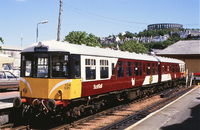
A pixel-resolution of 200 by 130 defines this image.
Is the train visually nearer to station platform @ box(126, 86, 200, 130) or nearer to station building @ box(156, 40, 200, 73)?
station platform @ box(126, 86, 200, 130)

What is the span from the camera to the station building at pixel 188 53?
4178 centimetres

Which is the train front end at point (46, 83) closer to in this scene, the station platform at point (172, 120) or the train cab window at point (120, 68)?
the station platform at point (172, 120)

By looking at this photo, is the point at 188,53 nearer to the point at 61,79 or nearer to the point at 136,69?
the point at 136,69

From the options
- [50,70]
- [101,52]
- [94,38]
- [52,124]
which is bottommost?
[52,124]

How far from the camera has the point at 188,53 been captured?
142ft

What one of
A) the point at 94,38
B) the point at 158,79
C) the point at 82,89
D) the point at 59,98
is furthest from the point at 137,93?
the point at 94,38

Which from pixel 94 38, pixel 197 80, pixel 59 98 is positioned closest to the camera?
pixel 59 98

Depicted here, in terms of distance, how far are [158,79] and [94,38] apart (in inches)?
1173

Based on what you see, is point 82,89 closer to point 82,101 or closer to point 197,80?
point 82,101

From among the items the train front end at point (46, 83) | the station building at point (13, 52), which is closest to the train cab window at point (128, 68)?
the train front end at point (46, 83)

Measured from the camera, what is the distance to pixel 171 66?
24.3 meters

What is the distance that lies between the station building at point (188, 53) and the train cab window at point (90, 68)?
34.9 metres

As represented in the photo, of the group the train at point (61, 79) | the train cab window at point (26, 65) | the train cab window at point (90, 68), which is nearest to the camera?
the train at point (61, 79)

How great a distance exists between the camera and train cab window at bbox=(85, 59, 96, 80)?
10.1m
